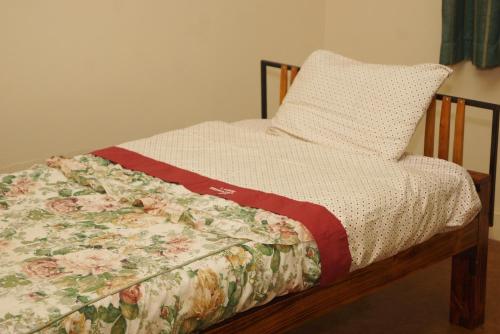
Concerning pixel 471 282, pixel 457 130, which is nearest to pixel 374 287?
pixel 471 282

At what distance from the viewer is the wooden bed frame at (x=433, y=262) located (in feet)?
6.26

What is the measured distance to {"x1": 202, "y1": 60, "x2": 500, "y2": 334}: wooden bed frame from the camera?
75.1 inches

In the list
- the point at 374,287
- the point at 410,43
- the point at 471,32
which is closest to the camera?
the point at 374,287

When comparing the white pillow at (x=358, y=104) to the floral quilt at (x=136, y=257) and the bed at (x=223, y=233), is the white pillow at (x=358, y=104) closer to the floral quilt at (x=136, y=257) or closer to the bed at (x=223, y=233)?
the bed at (x=223, y=233)

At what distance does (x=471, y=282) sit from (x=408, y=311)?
0.93 ft

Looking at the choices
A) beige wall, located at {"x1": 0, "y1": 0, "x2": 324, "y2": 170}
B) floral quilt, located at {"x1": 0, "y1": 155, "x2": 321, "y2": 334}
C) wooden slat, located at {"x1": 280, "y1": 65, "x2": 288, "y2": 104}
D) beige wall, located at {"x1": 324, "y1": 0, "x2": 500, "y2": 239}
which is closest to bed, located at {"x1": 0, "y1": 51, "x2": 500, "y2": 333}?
floral quilt, located at {"x1": 0, "y1": 155, "x2": 321, "y2": 334}

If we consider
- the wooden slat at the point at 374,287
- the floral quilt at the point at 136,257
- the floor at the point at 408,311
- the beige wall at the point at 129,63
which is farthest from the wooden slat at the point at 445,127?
the beige wall at the point at 129,63

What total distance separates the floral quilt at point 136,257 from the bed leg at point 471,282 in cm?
85

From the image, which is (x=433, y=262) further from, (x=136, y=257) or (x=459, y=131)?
(x=136, y=257)

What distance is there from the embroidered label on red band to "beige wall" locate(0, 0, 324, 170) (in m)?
0.92

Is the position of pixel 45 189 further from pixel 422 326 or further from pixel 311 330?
pixel 422 326

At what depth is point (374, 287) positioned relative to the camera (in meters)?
→ 2.18

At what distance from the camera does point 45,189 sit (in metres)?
2.27

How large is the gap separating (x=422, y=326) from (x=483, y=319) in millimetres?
Result: 222
